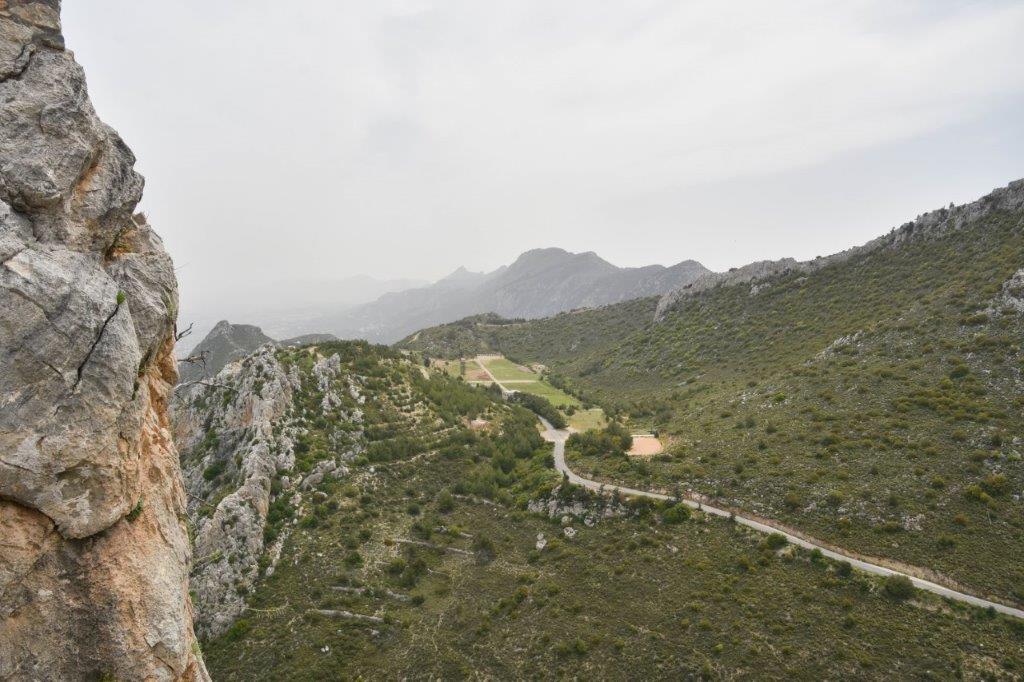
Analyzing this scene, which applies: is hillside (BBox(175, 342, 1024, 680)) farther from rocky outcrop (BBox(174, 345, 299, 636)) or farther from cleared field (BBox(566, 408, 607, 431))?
cleared field (BBox(566, 408, 607, 431))

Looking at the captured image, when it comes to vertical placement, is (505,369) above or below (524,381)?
above

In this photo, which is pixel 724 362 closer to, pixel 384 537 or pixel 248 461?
pixel 384 537

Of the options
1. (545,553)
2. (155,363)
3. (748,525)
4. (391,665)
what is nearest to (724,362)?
(748,525)

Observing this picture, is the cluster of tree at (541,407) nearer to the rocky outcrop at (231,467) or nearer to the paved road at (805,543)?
the paved road at (805,543)

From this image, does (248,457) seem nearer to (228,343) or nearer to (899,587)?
(899,587)

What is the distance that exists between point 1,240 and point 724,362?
62.7 m

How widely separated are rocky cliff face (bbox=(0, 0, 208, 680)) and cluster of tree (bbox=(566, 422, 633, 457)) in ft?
114

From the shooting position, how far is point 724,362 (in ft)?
193

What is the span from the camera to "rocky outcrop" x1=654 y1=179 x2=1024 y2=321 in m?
48.2

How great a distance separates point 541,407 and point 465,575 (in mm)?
30564

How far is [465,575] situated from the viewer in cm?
2878

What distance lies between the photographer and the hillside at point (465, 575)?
769 inches

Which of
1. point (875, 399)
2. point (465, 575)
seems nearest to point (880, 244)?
point (875, 399)

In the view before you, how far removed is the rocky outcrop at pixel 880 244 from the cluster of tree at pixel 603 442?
40566mm
